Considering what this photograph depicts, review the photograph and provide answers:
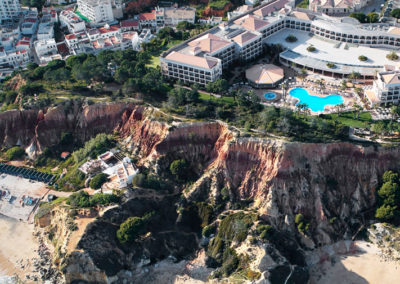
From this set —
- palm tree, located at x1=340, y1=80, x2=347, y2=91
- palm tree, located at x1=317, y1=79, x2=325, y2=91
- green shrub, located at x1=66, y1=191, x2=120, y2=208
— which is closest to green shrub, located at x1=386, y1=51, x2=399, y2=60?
palm tree, located at x1=340, y1=80, x2=347, y2=91

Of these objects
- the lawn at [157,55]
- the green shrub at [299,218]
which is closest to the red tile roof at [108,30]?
the lawn at [157,55]

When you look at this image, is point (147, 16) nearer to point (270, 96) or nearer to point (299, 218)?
point (270, 96)

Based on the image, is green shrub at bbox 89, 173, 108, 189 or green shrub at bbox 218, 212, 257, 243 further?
green shrub at bbox 89, 173, 108, 189

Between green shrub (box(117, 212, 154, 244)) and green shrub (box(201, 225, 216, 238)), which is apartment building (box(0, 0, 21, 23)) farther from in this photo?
green shrub (box(201, 225, 216, 238))

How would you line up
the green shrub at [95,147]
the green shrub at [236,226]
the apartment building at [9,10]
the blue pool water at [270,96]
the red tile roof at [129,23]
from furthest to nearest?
the apartment building at [9,10]
the red tile roof at [129,23]
the blue pool water at [270,96]
the green shrub at [95,147]
the green shrub at [236,226]

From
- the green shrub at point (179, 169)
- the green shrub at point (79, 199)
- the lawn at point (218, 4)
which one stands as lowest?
the green shrub at point (79, 199)

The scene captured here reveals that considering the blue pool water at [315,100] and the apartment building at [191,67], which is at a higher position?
the apartment building at [191,67]

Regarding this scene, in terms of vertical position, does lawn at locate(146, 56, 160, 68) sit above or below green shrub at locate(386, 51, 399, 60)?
below

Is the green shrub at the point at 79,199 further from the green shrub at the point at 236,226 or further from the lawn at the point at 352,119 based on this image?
the lawn at the point at 352,119
